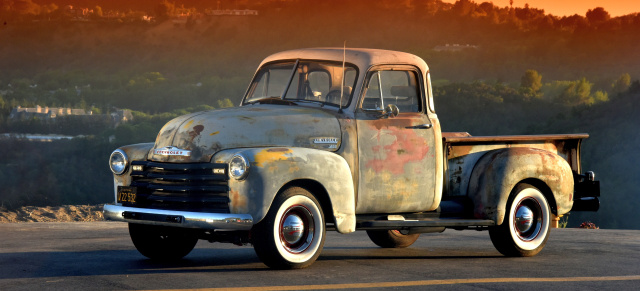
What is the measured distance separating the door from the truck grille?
1608mm

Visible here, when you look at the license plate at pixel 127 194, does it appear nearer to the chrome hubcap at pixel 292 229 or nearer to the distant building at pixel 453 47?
the chrome hubcap at pixel 292 229

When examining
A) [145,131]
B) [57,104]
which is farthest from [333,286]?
[57,104]

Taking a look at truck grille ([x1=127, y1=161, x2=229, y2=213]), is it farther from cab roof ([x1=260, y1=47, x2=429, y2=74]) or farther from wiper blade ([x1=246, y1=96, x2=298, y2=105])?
cab roof ([x1=260, y1=47, x2=429, y2=74])

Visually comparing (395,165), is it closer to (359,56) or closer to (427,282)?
(359,56)

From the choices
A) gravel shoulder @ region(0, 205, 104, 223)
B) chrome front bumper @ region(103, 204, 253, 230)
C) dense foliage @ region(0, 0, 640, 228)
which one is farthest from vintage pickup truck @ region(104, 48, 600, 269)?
dense foliage @ region(0, 0, 640, 228)

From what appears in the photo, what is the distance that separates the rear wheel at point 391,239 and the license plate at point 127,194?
3.65 m

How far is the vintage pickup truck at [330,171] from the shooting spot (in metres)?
9.23

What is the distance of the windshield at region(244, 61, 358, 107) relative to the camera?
10.6m

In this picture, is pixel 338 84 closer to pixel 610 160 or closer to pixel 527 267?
pixel 527 267

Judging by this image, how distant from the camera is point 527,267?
10.3m

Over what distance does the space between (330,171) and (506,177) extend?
2479 mm

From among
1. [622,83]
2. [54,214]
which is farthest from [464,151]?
[622,83]

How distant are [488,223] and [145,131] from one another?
114872 mm

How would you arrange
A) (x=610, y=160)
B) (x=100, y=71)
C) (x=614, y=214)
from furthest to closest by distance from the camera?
(x=100, y=71) → (x=610, y=160) → (x=614, y=214)
